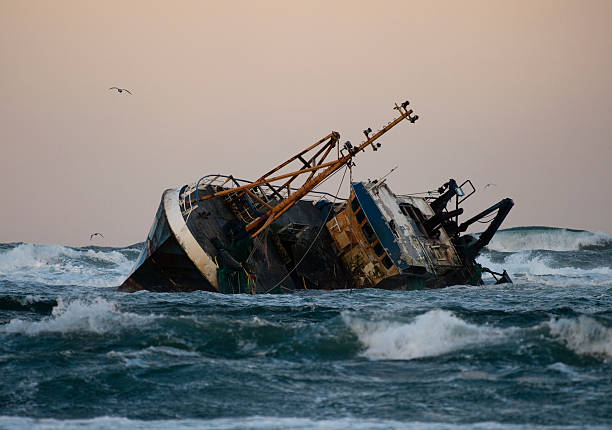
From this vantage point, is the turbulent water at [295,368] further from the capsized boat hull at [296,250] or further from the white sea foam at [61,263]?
the white sea foam at [61,263]

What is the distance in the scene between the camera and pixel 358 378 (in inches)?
447

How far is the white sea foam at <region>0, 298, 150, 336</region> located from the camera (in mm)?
14148

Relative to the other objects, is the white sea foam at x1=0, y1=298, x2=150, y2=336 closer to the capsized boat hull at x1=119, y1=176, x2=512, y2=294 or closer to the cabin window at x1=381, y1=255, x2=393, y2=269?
the capsized boat hull at x1=119, y1=176, x2=512, y2=294

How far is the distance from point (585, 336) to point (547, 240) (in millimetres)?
69290

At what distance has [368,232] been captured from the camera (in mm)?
24828

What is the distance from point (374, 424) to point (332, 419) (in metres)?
0.58

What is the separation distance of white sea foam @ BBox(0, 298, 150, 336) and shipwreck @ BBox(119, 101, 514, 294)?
7.15 meters

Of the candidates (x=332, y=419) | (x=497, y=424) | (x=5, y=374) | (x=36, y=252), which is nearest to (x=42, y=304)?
(x=5, y=374)

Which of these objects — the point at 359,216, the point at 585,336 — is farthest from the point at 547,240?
the point at 585,336

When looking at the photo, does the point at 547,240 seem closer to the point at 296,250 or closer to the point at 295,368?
the point at 296,250

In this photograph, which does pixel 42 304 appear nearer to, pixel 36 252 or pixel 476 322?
pixel 476 322

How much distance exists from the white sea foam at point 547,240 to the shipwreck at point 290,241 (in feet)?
176

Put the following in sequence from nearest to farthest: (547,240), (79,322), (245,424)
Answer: (245,424)
(79,322)
(547,240)

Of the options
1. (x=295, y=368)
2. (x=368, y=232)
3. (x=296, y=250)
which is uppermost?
(x=368, y=232)
